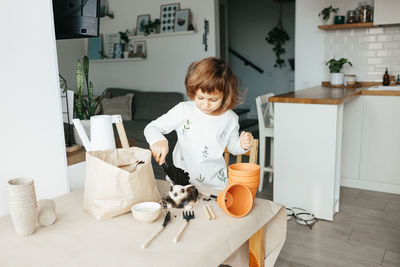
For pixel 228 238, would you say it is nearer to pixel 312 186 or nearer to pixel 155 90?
pixel 312 186

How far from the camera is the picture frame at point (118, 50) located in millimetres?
5582

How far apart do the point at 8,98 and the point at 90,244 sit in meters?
0.57

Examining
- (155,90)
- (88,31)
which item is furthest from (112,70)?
(88,31)

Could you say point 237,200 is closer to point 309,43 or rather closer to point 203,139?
point 203,139

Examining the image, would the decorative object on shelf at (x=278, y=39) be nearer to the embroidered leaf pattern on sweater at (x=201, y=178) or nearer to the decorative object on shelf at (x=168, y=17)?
the decorative object on shelf at (x=168, y=17)

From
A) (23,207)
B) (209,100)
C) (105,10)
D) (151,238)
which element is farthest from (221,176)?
(105,10)

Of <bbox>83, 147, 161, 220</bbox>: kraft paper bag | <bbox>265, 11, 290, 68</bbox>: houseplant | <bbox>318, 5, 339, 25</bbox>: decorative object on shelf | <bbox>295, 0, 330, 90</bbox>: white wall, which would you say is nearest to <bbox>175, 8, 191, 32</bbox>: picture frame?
<bbox>295, 0, 330, 90</bbox>: white wall

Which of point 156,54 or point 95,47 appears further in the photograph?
point 95,47

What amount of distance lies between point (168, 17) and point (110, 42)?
1.17 metres

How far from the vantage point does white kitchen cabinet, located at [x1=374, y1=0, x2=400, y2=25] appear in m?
3.41

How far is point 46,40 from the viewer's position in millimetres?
1299

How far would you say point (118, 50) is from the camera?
18.4 feet

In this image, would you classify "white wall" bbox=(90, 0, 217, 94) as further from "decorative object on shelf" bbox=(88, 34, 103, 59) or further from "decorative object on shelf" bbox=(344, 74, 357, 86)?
"decorative object on shelf" bbox=(344, 74, 357, 86)

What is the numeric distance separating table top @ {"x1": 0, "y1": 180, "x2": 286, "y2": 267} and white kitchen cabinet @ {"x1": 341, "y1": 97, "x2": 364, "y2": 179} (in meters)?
2.46
